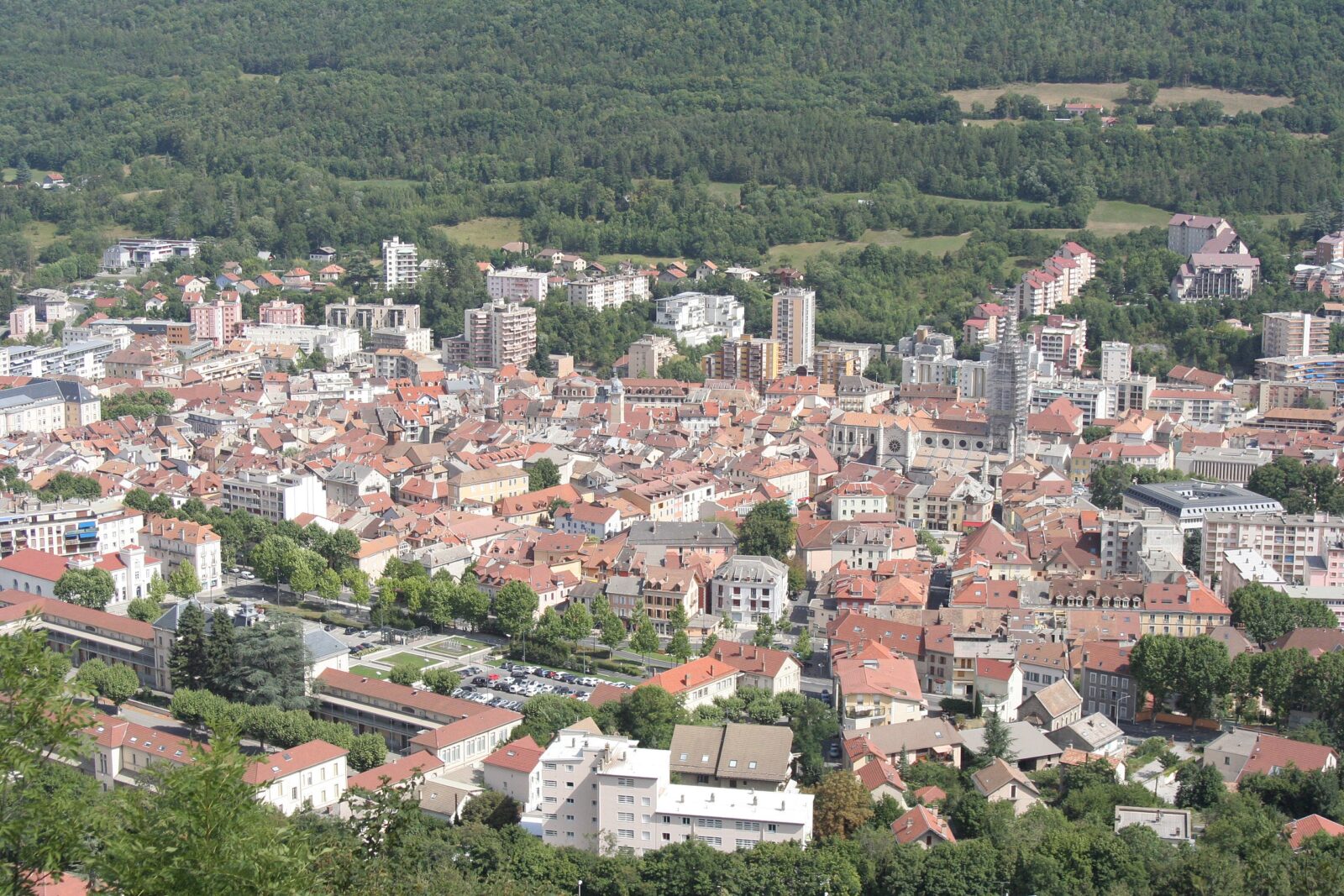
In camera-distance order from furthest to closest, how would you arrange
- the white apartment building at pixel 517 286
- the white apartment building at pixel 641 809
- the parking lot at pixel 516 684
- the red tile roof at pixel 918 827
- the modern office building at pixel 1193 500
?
the white apartment building at pixel 517 286 < the modern office building at pixel 1193 500 < the parking lot at pixel 516 684 < the red tile roof at pixel 918 827 < the white apartment building at pixel 641 809

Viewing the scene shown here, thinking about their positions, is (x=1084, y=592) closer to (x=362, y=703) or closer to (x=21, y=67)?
(x=362, y=703)

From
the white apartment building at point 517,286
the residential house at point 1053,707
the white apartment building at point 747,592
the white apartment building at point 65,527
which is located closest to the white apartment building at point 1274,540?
the residential house at point 1053,707

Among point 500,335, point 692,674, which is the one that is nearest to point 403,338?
point 500,335

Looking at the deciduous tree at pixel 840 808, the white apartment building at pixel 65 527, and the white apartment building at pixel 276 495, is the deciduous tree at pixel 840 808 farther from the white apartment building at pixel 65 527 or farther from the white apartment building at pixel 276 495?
the white apartment building at pixel 276 495

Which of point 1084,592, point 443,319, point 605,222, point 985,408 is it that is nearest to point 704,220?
point 605,222

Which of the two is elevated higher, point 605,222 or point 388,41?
point 388,41

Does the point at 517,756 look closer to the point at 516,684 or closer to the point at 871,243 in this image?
the point at 516,684

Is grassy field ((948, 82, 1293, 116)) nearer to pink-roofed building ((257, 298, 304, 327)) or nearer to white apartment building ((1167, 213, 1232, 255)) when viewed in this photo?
white apartment building ((1167, 213, 1232, 255))
